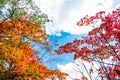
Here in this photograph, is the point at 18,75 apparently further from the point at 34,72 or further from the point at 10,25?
the point at 10,25

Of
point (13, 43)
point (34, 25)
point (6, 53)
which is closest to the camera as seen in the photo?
point (6, 53)

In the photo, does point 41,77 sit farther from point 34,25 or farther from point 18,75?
point 34,25

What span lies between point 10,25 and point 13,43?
1595 millimetres

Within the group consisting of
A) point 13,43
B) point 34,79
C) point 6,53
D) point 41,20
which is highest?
point 41,20

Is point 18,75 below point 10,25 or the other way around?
below

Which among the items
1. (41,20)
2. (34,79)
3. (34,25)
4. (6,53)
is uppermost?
(41,20)

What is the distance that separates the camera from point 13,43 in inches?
947

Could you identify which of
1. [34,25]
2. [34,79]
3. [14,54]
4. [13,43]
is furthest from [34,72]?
[34,25]

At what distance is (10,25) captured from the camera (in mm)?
24203

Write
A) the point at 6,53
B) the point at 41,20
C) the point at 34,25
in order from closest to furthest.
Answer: the point at 6,53, the point at 34,25, the point at 41,20

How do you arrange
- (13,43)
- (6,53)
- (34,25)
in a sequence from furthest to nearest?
(34,25) → (13,43) → (6,53)

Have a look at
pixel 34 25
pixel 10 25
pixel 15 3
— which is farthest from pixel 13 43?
pixel 15 3

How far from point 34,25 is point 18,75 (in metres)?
8.20

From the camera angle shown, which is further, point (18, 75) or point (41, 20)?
point (41, 20)
